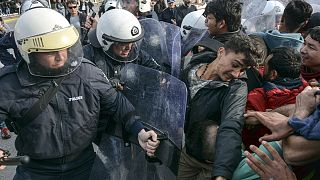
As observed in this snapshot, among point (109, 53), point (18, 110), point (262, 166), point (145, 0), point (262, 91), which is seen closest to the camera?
point (262, 166)

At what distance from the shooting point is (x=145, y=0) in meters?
6.22

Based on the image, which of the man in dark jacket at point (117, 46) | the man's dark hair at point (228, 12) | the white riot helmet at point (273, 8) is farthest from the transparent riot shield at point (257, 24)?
the man in dark jacket at point (117, 46)

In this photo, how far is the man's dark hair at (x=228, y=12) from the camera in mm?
2936

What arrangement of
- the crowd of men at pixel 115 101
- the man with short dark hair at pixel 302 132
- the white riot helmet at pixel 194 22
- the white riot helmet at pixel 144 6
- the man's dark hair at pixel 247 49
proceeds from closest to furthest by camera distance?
the man with short dark hair at pixel 302 132
the crowd of men at pixel 115 101
the man's dark hair at pixel 247 49
the white riot helmet at pixel 194 22
the white riot helmet at pixel 144 6

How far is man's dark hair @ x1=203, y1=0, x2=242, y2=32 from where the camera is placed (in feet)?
9.63

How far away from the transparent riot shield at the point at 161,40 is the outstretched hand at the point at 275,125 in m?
1.09

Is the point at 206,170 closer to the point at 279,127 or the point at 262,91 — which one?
the point at 262,91

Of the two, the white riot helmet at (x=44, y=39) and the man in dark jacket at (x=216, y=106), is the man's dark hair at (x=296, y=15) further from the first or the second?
the white riot helmet at (x=44, y=39)

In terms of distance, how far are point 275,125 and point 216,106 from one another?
0.50 m

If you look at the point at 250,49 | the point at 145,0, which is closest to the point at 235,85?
the point at 250,49

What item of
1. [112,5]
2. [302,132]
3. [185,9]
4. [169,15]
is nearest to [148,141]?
[302,132]

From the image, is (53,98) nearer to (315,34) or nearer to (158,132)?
(158,132)

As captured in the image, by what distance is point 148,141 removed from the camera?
2027mm

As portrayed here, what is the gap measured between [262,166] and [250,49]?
0.76 metres
